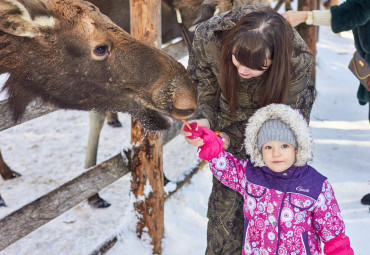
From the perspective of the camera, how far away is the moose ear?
2.06 m

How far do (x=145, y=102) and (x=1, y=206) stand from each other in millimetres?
2645

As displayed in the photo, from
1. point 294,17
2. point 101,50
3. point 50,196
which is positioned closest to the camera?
point 101,50

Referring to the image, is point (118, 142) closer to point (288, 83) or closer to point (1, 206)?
point (1, 206)

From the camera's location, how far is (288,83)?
90.4 inches

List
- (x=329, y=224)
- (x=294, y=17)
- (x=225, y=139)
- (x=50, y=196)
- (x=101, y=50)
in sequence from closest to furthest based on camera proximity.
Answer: (x=329, y=224) → (x=101, y=50) → (x=225, y=139) → (x=50, y=196) → (x=294, y=17)

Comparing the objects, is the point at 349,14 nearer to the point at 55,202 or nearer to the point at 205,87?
the point at 205,87

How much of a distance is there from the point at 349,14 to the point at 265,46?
1.56 metres

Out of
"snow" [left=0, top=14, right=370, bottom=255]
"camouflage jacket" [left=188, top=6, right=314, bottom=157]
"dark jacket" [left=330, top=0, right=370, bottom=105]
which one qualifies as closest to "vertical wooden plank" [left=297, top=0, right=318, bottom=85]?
"snow" [left=0, top=14, right=370, bottom=255]

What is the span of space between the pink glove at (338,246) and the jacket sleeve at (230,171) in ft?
1.80

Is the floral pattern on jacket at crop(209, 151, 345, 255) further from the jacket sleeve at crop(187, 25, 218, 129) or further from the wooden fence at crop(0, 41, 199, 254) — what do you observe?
the wooden fence at crop(0, 41, 199, 254)

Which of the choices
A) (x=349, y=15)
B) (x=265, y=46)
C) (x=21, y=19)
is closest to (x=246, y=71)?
(x=265, y=46)

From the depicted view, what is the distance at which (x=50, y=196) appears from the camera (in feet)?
9.46

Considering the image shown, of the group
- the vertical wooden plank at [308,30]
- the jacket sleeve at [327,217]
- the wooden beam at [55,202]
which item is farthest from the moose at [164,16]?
the jacket sleeve at [327,217]

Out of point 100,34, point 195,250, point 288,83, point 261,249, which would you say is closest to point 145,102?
point 100,34
